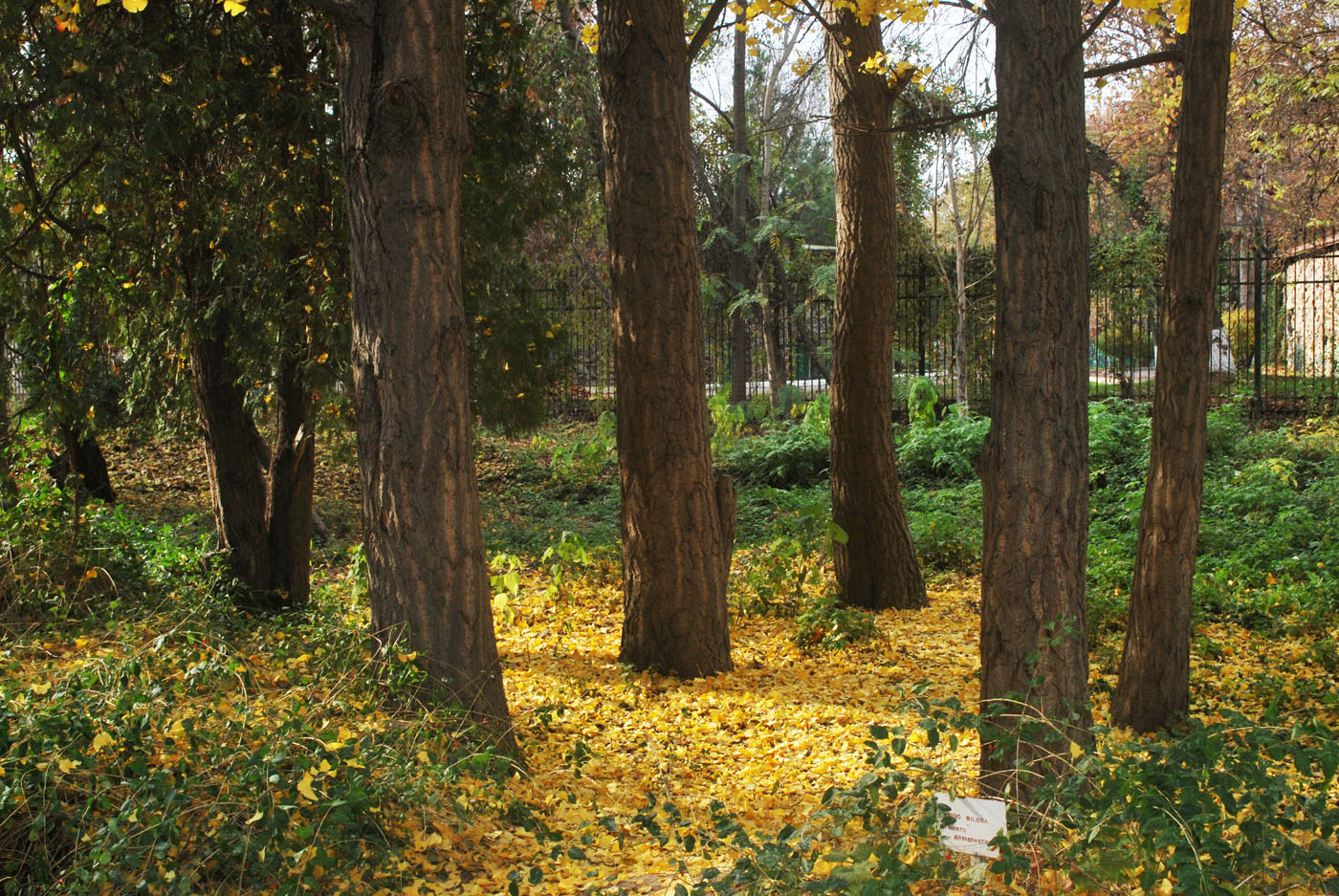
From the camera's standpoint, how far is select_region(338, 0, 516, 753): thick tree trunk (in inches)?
174

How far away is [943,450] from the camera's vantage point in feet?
40.5

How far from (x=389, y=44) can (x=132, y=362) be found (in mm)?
4320

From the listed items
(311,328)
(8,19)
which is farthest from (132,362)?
(8,19)

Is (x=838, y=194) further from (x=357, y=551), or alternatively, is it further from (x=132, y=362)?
(x=132, y=362)

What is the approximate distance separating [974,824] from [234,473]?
6.12 m

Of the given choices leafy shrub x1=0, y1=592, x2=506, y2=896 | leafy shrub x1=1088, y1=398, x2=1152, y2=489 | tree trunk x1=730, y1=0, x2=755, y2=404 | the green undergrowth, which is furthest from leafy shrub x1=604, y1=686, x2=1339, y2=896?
tree trunk x1=730, y1=0, x2=755, y2=404

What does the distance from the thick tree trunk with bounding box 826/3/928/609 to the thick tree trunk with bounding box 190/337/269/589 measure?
14.2 ft

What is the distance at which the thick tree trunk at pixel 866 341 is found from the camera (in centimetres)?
733

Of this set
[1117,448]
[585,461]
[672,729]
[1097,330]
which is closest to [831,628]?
[672,729]

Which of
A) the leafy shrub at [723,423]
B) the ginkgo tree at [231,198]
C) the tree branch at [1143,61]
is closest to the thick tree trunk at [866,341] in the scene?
the tree branch at [1143,61]

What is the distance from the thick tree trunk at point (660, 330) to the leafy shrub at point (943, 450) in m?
6.69

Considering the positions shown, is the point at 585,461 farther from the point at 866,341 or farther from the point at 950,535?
the point at 866,341

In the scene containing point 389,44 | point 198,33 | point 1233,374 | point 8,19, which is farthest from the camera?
point 1233,374

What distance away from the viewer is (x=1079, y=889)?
9.71ft
